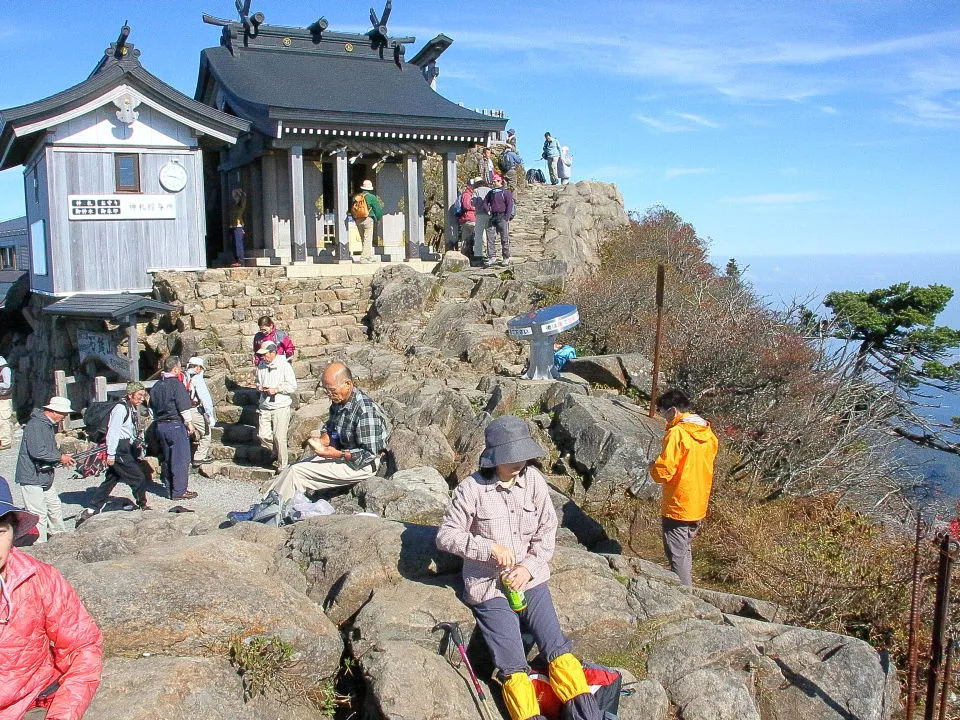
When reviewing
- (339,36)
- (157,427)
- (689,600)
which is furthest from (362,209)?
(689,600)

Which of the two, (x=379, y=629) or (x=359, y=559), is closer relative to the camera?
(x=379, y=629)

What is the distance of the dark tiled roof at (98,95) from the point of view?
16.0 m

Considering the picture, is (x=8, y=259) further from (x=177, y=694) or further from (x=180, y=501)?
(x=177, y=694)

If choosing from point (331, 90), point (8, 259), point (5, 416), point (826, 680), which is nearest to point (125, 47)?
point (331, 90)

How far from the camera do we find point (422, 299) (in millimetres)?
17156

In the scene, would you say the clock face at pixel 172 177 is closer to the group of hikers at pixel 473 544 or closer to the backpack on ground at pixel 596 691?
the group of hikers at pixel 473 544

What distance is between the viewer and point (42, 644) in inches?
131

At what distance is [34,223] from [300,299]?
6.96m

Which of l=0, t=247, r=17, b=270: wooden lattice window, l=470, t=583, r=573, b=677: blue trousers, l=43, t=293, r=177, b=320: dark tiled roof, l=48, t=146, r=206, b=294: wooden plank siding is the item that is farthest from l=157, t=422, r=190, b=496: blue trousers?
l=0, t=247, r=17, b=270: wooden lattice window

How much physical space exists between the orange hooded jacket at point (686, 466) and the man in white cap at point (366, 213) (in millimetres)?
14255

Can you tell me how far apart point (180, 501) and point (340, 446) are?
3743 mm

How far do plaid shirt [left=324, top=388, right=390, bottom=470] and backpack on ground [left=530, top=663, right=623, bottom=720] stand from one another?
297 cm

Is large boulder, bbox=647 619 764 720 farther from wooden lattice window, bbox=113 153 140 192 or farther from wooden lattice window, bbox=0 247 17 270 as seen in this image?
wooden lattice window, bbox=0 247 17 270

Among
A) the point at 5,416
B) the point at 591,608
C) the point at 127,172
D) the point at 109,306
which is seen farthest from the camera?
the point at 127,172
